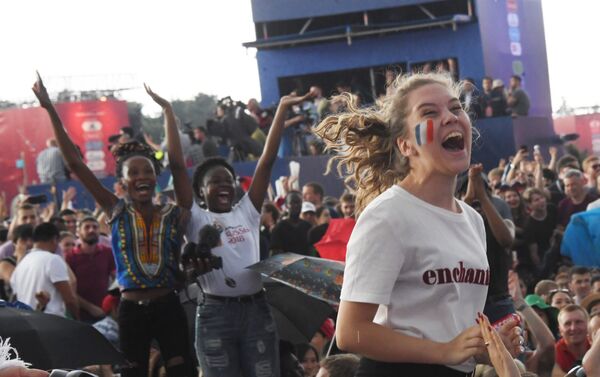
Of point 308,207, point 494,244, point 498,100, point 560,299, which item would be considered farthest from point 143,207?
point 498,100

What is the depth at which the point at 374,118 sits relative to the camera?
13.7ft

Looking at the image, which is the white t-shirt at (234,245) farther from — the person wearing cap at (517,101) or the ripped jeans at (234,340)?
the person wearing cap at (517,101)

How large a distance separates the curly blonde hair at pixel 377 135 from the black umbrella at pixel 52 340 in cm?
187

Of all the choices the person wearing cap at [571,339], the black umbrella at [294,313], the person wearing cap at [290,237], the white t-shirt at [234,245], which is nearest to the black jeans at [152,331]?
the white t-shirt at [234,245]

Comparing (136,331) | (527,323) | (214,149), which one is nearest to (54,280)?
(136,331)

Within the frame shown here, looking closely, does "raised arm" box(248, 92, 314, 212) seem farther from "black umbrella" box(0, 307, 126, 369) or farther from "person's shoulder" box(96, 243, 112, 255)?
"person's shoulder" box(96, 243, 112, 255)

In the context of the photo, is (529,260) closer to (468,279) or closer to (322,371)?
(322,371)

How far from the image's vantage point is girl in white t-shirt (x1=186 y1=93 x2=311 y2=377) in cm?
705

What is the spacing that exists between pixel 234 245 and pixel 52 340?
179 centimetres

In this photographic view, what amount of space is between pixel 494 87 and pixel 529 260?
29.7 ft

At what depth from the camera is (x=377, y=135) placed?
13.8 ft

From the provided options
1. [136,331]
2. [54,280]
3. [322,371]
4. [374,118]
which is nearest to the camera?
[374,118]

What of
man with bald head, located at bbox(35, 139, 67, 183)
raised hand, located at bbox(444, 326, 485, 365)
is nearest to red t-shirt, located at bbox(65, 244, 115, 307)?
raised hand, located at bbox(444, 326, 485, 365)

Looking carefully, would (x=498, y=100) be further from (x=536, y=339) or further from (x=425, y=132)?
(x=425, y=132)
